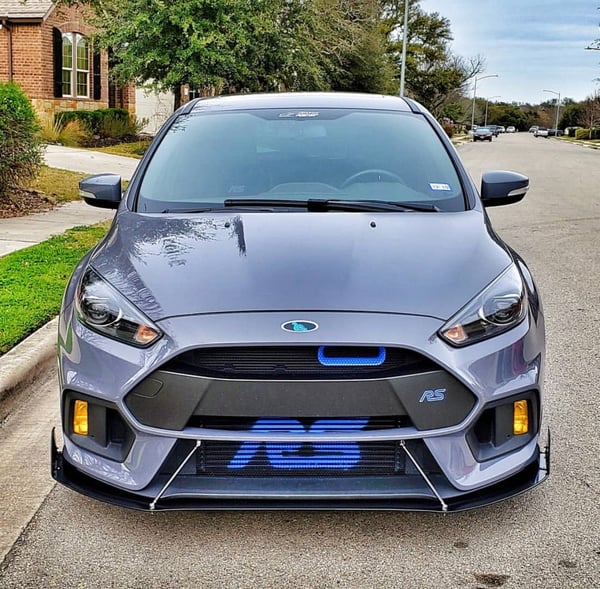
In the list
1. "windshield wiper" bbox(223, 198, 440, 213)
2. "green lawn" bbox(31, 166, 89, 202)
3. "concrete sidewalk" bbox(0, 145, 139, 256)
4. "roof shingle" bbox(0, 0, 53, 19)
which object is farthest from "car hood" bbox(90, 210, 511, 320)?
"roof shingle" bbox(0, 0, 53, 19)

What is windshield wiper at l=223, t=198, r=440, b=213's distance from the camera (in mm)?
4012

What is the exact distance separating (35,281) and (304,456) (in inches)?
184

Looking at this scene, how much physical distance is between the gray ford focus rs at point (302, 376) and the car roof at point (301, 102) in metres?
1.62

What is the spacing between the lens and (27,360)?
504 cm

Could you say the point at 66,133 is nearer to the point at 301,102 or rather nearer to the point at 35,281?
the point at 35,281

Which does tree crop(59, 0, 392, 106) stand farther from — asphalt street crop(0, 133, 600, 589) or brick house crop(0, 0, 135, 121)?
asphalt street crop(0, 133, 600, 589)

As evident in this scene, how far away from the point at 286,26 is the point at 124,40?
457cm

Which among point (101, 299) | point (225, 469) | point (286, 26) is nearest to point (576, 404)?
point (225, 469)

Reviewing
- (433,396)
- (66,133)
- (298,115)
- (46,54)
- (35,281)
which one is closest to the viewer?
(433,396)

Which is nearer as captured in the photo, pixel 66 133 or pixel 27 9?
pixel 66 133

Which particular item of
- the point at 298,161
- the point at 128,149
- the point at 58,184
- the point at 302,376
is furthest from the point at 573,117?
the point at 302,376

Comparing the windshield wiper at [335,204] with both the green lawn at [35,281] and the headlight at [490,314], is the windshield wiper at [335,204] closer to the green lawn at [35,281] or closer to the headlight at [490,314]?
the headlight at [490,314]

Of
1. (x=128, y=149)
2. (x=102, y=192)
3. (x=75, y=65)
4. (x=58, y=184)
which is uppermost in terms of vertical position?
(x=75, y=65)

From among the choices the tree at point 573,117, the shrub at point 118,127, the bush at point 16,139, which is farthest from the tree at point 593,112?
the bush at point 16,139
